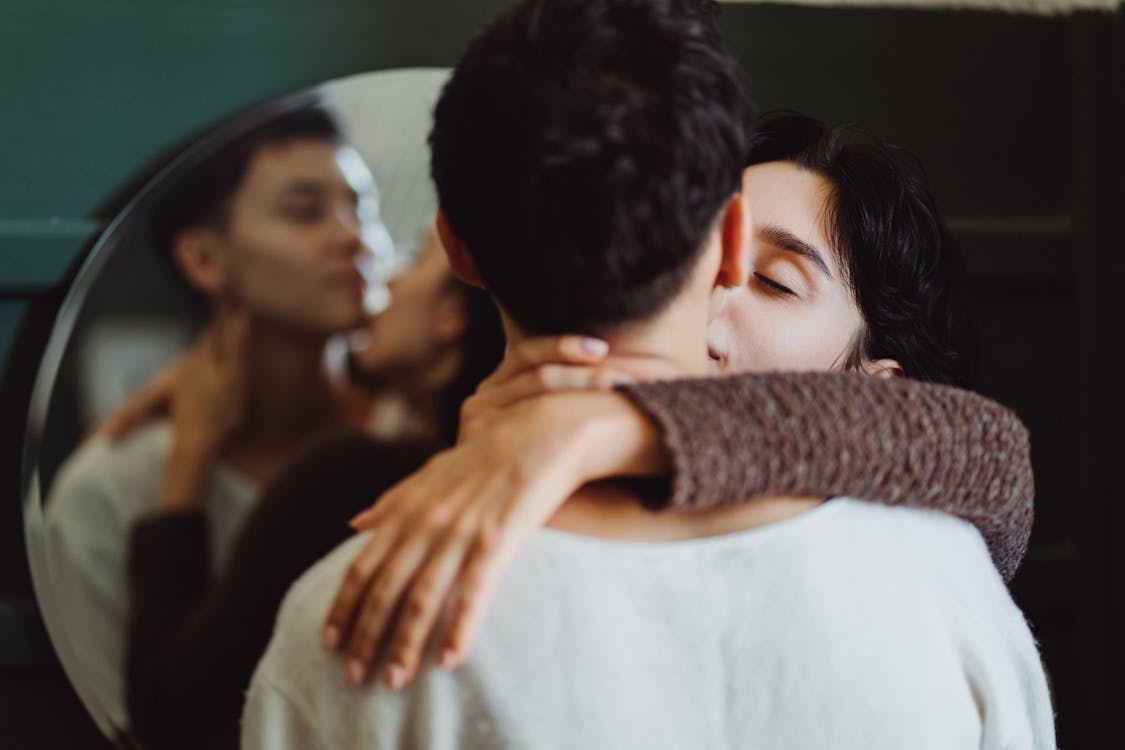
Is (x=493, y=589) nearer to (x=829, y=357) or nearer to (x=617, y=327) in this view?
(x=617, y=327)

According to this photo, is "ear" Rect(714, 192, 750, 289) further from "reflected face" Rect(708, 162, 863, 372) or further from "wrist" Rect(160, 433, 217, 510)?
"wrist" Rect(160, 433, 217, 510)

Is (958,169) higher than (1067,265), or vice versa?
(958,169)

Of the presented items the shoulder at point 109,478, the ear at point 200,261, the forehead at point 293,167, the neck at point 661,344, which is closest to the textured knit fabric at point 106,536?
the shoulder at point 109,478

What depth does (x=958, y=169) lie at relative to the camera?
120cm

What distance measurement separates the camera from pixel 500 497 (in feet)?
1.55

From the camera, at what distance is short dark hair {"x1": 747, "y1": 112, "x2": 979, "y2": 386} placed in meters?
0.84

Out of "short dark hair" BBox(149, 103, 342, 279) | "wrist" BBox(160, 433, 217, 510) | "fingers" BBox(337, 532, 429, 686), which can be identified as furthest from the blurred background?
"fingers" BBox(337, 532, 429, 686)

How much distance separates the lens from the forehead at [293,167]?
102cm

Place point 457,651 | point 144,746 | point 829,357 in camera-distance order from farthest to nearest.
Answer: point 144,746, point 829,357, point 457,651

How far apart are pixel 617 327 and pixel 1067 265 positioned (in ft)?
2.84

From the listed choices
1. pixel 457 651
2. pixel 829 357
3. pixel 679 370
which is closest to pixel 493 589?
pixel 457 651

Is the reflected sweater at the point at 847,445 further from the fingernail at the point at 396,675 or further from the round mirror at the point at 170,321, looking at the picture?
the round mirror at the point at 170,321

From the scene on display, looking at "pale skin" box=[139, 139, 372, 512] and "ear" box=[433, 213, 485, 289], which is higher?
"ear" box=[433, 213, 485, 289]

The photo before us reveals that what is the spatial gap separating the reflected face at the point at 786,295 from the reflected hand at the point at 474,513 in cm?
28
